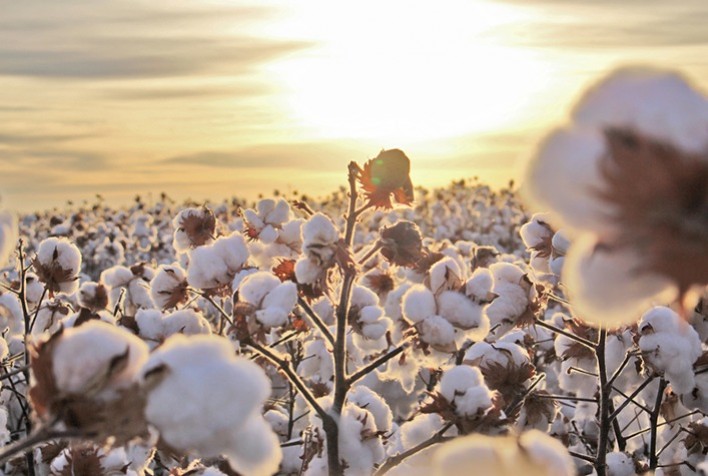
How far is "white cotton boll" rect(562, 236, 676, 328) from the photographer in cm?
125

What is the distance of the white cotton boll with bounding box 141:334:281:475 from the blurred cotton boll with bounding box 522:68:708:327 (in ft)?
1.63

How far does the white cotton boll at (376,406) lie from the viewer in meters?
3.51

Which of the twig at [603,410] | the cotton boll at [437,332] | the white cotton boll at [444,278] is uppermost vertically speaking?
the white cotton boll at [444,278]

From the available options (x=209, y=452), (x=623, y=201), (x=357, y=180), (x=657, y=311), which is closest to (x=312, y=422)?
(x=357, y=180)

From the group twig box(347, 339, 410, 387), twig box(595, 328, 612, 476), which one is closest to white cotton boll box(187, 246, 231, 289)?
twig box(347, 339, 410, 387)

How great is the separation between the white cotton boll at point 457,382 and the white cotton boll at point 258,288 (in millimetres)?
553

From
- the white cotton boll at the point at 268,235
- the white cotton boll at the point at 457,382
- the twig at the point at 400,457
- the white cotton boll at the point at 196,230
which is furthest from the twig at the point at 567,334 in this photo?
the white cotton boll at the point at 196,230

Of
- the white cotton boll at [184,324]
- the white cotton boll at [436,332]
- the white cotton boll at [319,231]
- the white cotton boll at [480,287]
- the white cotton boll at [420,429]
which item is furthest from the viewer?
the white cotton boll at [184,324]

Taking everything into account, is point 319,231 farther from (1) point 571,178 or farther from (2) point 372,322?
(1) point 571,178

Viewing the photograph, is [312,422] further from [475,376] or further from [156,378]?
[156,378]

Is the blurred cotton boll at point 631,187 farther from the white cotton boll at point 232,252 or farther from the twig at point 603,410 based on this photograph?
the twig at point 603,410

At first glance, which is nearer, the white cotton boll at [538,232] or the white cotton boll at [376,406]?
the white cotton boll at [376,406]

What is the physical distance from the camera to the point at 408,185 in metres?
2.63

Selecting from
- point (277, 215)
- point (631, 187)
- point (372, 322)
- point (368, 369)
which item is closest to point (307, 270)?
point (368, 369)
